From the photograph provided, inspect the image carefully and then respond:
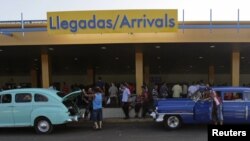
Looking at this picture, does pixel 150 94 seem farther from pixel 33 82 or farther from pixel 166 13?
pixel 33 82

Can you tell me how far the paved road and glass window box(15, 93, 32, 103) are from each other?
1235 millimetres

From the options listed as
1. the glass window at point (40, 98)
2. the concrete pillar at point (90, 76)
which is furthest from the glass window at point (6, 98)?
the concrete pillar at point (90, 76)

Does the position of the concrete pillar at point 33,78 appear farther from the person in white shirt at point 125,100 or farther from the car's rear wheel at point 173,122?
the car's rear wheel at point 173,122

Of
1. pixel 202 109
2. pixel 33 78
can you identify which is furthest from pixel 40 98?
pixel 33 78

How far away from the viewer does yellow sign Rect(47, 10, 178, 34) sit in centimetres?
1559

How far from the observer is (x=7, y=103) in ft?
43.3

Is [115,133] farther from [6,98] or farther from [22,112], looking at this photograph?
[6,98]

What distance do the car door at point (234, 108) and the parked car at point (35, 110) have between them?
216 inches

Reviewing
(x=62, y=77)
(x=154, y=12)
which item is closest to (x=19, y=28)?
(x=154, y=12)

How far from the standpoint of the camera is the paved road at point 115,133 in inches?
474

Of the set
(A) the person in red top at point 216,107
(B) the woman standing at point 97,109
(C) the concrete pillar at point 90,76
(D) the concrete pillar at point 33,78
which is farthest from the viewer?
(D) the concrete pillar at point 33,78

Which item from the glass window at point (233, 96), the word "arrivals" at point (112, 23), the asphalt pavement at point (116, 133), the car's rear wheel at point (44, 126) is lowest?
the asphalt pavement at point (116, 133)

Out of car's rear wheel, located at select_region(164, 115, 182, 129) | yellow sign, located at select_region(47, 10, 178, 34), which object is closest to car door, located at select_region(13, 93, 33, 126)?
yellow sign, located at select_region(47, 10, 178, 34)

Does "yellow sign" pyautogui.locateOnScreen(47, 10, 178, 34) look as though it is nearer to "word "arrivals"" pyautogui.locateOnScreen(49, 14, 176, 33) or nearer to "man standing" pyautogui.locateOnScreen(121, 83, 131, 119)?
"word "arrivals"" pyautogui.locateOnScreen(49, 14, 176, 33)
